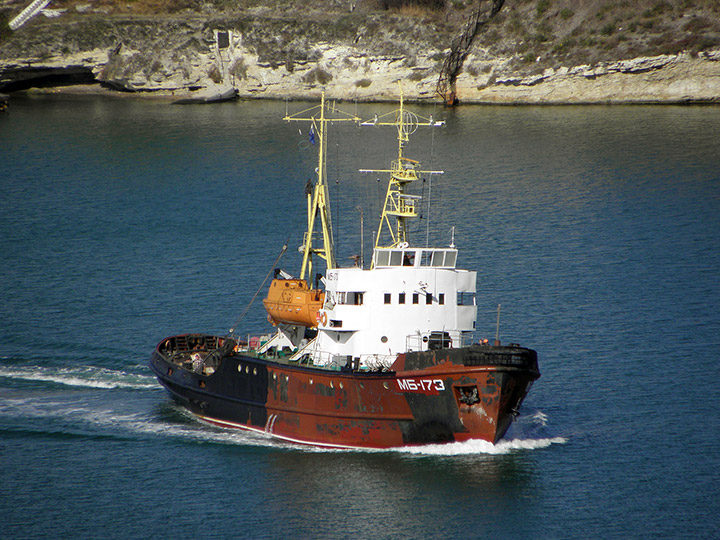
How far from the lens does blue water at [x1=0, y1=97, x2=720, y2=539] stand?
3425cm

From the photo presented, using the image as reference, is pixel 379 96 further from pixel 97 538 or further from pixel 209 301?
pixel 97 538

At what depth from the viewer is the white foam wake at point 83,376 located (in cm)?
4497

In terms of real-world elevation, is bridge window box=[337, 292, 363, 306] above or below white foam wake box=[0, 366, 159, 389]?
above

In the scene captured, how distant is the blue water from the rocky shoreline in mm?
17301

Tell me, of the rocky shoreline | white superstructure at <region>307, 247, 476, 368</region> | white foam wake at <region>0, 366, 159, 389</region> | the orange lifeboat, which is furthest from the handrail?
white superstructure at <region>307, 247, 476, 368</region>

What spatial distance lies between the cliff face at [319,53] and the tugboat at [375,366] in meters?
70.9

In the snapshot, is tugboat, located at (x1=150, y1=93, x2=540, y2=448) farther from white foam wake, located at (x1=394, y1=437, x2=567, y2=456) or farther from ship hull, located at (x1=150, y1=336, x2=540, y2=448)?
white foam wake, located at (x1=394, y1=437, x2=567, y2=456)

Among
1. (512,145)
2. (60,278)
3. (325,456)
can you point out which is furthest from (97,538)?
(512,145)

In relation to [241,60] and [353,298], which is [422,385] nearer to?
[353,298]

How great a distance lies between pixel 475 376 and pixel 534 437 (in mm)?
A: 4615

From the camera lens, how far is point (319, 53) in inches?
4653

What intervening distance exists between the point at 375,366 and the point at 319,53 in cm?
8558


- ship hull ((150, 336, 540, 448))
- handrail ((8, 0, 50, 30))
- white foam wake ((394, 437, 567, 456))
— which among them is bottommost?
white foam wake ((394, 437, 567, 456))

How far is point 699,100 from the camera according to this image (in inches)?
4021
